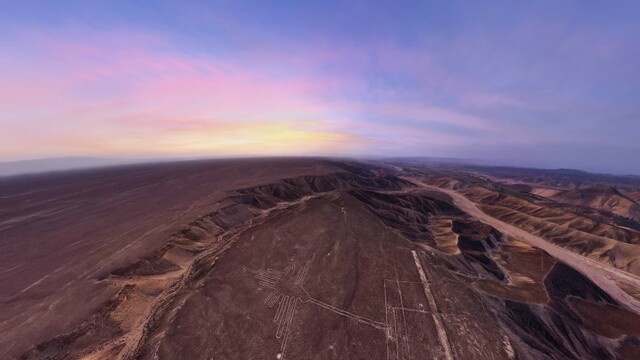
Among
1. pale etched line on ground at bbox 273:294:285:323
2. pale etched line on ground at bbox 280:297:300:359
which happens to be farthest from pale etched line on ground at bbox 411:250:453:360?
pale etched line on ground at bbox 273:294:285:323

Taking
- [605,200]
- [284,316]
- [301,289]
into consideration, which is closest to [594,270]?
[301,289]

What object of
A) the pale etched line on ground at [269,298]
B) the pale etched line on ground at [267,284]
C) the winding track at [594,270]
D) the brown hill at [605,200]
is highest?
the pale etched line on ground at [267,284]

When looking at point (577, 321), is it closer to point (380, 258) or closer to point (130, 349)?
point (380, 258)

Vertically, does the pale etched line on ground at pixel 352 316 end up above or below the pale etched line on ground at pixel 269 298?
below

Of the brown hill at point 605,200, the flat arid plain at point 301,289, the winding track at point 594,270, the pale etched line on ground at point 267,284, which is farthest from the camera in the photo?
the brown hill at point 605,200

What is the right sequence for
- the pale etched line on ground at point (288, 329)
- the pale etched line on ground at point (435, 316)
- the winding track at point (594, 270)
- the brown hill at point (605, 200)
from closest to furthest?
1. the pale etched line on ground at point (288, 329)
2. the pale etched line on ground at point (435, 316)
3. the winding track at point (594, 270)
4. the brown hill at point (605, 200)

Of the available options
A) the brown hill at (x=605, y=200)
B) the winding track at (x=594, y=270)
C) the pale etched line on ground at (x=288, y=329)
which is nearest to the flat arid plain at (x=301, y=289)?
the pale etched line on ground at (x=288, y=329)

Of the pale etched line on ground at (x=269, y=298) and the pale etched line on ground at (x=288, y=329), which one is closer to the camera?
the pale etched line on ground at (x=288, y=329)

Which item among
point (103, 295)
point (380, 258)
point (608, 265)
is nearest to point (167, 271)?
point (103, 295)

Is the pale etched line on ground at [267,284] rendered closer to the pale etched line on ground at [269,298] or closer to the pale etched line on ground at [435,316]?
the pale etched line on ground at [269,298]
